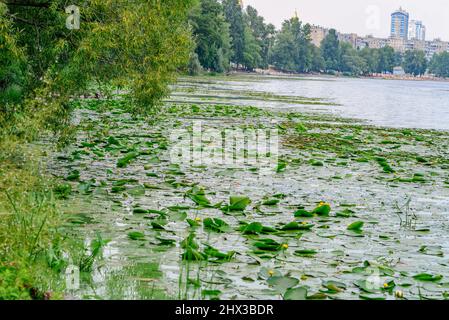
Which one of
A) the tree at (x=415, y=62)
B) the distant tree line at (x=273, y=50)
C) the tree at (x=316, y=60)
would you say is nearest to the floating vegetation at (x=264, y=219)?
the distant tree line at (x=273, y=50)

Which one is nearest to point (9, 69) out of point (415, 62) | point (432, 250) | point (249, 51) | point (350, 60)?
point (432, 250)

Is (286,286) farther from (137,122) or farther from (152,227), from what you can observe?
(137,122)

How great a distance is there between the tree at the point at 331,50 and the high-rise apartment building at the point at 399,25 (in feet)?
116

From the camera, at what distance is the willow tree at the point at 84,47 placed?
11.1 metres

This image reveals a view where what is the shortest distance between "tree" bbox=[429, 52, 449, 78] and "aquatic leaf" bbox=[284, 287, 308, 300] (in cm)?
16406

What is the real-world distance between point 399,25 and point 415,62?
23.7 metres

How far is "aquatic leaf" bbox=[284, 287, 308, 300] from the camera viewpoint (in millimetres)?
5578

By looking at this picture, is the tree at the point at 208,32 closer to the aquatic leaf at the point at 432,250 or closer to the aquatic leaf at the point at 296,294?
the aquatic leaf at the point at 432,250

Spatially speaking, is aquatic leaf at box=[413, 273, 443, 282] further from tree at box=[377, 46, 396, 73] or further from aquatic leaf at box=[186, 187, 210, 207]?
tree at box=[377, 46, 396, 73]

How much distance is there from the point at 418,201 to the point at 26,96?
6.51 metres

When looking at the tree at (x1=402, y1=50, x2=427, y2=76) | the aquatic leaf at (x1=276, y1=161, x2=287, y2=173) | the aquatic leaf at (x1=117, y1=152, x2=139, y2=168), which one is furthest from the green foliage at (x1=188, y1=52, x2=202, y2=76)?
the tree at (x1=402, y1=50, x2=427, y2=76)

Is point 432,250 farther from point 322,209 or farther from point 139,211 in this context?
point 139,211

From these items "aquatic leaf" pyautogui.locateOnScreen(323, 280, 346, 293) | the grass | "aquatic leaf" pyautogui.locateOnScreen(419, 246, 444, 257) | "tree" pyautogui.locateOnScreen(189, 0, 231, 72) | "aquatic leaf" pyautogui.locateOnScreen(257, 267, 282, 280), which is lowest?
"aquatic leaf" pyautogui.locateOnScreen(419, 246, 444, 257)
